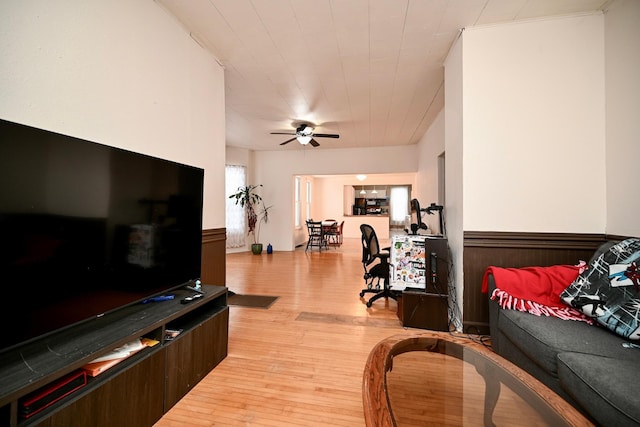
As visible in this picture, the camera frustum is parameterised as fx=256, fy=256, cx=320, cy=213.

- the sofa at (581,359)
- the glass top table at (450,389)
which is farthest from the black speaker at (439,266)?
the glass top table at (450,389)

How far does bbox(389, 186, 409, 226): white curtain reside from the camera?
1134cm

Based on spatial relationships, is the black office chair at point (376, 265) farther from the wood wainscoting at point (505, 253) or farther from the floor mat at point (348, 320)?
the wood wainscoting at point (505, 253)

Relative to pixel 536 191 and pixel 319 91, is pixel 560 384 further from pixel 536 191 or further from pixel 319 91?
pixel 319 91

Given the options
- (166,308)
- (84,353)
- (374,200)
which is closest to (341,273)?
(166,308)

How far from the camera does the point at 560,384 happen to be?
1270 millimetres

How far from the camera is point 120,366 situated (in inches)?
47.4

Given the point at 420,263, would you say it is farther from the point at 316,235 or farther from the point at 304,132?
the point at 316,235

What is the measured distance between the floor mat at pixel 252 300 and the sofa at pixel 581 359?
7.93ft

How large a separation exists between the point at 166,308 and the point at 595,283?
267 centimetres

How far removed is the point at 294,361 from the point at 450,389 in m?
1.12

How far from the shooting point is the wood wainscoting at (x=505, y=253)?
7.28ft

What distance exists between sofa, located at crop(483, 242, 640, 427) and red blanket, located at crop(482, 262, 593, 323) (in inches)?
1.7

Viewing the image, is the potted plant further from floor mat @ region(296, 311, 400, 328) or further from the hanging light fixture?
floor mat @ region(296, 311, 400, 328)

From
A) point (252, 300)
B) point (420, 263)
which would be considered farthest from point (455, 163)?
point (252, 300)
